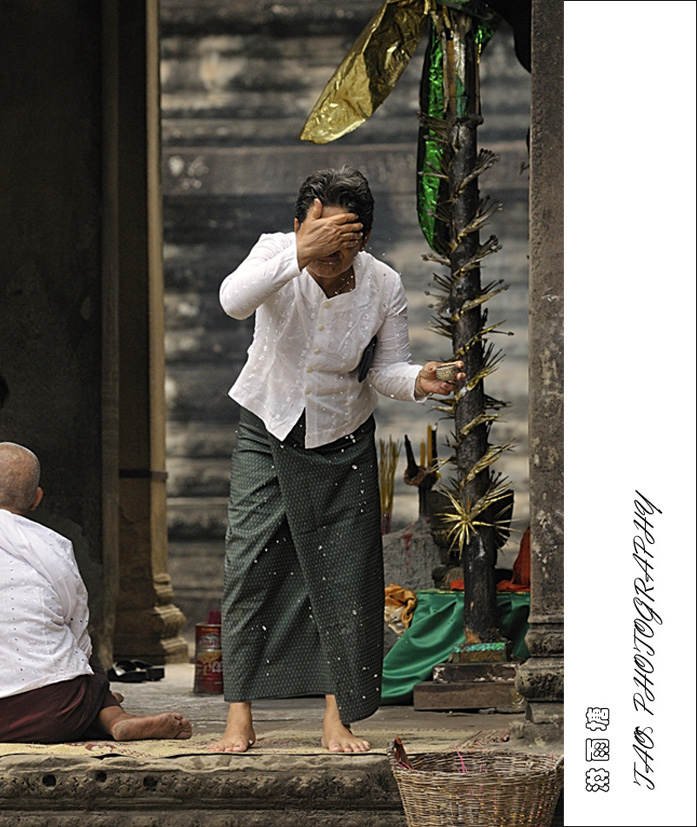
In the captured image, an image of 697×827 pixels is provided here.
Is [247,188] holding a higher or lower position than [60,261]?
higher

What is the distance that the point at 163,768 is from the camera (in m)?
3.74

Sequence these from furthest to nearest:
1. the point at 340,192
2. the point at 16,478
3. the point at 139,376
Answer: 1. the point at 139,376
2. the point at 16,478
3. the point at 340,192

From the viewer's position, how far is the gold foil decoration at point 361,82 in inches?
237

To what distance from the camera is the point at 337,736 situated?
392cm

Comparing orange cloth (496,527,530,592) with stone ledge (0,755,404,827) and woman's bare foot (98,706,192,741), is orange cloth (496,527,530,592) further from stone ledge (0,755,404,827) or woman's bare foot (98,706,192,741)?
stone ledge (0,755,404,827)

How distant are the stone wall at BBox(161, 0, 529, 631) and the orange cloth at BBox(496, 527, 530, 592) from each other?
451cm

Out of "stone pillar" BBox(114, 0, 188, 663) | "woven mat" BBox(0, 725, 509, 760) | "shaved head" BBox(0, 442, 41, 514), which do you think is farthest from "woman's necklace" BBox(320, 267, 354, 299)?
"stone pillar" BBox(114, 0, 188, 663)

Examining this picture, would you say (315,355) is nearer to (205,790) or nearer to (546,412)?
(546,412)

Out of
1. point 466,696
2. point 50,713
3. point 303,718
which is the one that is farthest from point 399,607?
point 50,713

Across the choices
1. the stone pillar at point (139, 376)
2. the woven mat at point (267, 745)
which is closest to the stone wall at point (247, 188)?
the stone pillar at point (139, 376)

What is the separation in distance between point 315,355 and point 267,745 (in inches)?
46.0

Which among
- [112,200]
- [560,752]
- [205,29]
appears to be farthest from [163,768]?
[205,29]

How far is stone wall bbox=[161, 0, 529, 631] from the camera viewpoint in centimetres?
1065

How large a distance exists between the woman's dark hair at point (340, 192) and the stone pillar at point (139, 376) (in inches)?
160
